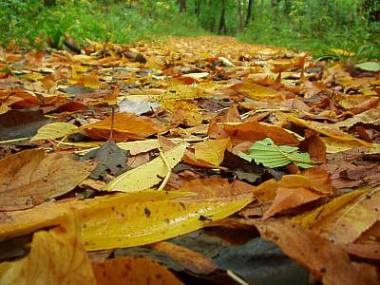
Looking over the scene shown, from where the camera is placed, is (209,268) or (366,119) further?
(366,119)

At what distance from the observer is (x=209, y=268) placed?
672mm

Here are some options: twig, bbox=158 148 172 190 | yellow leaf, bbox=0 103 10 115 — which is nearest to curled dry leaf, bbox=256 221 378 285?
twig, bbox=158 148 172 190

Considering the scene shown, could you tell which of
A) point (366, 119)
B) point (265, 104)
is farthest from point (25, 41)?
point (366, 119)

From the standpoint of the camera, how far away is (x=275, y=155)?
1.21 meters

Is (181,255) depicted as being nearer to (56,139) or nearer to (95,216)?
(95,216)

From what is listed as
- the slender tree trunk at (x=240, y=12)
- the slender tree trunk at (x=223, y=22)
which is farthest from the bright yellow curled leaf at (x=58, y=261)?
the slender tree trunk at (x=240, y=12)

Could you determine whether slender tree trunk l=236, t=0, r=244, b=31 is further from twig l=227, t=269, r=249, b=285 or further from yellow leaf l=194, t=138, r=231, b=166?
twig l=227, t=269, r=249, b=285

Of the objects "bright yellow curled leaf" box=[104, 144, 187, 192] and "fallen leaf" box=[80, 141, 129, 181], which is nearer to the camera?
"bright yellow curled leaf" box=[104, 144, 187, 192]

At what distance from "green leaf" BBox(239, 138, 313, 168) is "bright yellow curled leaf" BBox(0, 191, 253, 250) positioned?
13.1 inches

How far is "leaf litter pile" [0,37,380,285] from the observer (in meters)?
0.60

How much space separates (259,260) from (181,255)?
11 centimetres

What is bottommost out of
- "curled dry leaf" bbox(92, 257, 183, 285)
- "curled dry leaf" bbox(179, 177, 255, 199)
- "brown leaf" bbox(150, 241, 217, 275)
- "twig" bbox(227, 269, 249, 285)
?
"curled dry leaf" bbox(179, 177, 255, 199)

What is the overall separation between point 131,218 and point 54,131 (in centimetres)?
77

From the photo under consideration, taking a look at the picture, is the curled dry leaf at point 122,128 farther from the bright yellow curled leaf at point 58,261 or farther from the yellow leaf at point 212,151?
the bright yellow curled leaf at point 58,261
